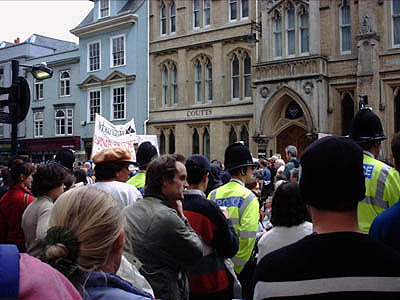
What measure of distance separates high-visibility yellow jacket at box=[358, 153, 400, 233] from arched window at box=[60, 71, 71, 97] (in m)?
28.1

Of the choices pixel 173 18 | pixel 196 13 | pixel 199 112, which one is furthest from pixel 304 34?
pixel 173 18

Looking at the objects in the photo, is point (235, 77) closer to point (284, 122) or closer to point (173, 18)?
point (284, 122)

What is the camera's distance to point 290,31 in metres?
19.6

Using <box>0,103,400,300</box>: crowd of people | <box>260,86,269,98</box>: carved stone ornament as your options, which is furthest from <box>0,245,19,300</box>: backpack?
<box>260,86,269,98</box>: carved stone ornament

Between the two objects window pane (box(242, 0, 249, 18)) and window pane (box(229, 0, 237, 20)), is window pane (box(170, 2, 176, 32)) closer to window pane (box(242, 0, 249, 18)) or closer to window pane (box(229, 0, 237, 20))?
window pane (box(229, 0, 237, 20))

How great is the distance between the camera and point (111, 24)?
26469 millimetres

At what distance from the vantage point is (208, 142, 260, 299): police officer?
14.3 feet

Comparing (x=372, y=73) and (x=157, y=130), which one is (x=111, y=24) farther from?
(x=372, y=73)

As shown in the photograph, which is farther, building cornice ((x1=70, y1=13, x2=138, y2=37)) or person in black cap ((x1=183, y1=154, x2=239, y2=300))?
building cornice ((x1=70, y1=13, x2=138, y2=37))

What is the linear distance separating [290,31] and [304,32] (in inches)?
25.9

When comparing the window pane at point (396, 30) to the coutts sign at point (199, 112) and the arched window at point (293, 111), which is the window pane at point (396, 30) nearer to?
the arched window at point (293, 111)

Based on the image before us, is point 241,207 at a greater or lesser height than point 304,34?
lesser

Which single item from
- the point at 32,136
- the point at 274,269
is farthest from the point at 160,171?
the point at 32,136

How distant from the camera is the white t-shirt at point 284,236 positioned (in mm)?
3477
